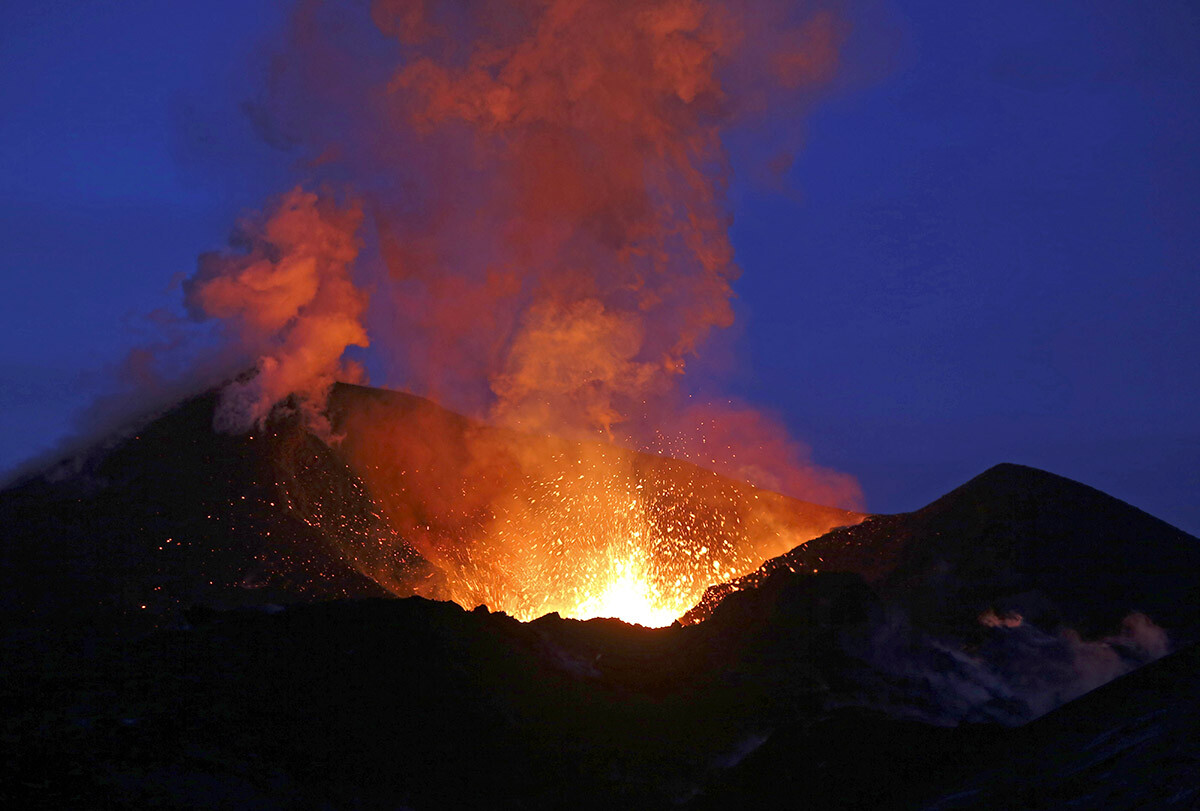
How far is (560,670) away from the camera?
17.5 meters

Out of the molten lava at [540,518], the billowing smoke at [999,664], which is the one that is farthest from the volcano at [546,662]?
the molten lava at [540,518]

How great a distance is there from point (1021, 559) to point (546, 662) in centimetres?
1008

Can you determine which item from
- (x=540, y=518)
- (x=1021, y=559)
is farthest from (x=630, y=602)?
(x=1021, y=559)

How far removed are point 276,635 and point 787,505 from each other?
17.4m

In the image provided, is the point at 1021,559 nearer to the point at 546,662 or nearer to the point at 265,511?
the point at 546,662

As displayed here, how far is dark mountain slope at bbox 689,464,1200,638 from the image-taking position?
19.2m

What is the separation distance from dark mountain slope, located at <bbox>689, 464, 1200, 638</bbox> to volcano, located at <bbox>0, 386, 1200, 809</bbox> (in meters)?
0.07

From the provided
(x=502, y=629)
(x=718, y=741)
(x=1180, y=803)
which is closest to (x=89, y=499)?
(x=502, y=629)

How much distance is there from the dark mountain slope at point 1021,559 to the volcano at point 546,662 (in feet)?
0.23

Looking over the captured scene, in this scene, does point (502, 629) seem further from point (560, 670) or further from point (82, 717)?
point (82, 717)

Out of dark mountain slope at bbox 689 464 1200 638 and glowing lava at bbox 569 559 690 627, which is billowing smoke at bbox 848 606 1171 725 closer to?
dark mountain slope at bbox 689 464 1200 638

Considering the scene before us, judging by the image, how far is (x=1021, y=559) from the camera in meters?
20.3

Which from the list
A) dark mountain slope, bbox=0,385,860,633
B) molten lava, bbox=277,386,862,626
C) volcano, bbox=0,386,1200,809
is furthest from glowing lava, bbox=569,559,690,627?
volcano, bbox=0,386,1200,809

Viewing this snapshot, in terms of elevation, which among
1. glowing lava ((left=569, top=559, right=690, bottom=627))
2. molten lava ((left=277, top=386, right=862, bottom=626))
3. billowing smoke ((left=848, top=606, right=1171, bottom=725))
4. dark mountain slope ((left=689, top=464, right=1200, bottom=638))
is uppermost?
molten lava ((left=277, top=386, right=862, bottom=626))
